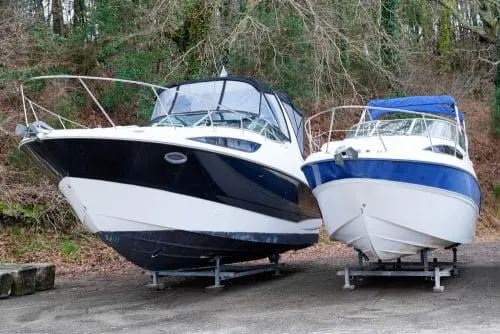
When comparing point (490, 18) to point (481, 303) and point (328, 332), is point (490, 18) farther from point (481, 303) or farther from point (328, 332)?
point (328, 332)

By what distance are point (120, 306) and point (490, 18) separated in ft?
51.7

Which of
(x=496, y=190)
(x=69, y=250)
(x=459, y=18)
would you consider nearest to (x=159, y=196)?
(x=69, y=250)

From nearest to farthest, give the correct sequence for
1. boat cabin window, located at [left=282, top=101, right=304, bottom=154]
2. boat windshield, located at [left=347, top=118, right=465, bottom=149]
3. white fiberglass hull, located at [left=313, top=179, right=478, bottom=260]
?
white fiberglass hull, located at [left=313, top=179, right=478, bottom=260], boat windshield, located at [left=347, top=118, right=465, bottom=149], boat cabin window, located at [left=282, top=101, right=304, bottom=154]

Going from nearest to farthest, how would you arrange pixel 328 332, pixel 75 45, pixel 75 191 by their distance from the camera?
1. pixel 328 332
2. pixel 75 191
3. pixel 75 45

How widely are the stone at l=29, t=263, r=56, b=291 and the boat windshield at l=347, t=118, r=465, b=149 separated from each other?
16.5 feet

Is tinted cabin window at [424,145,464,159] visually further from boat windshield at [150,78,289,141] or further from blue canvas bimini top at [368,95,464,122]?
boat windshield at [150,78,289,141]

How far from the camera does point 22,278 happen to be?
31.2 feet

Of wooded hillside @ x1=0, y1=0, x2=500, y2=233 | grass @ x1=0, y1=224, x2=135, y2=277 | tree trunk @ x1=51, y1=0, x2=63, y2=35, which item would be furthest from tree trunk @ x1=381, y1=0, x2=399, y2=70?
tree trunk @ x1=51, y1=0, x2=63, y2=35

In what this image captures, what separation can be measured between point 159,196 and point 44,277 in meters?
2.98

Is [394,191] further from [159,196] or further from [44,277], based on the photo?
[44,277]

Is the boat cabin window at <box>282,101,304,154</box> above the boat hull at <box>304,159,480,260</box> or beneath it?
above

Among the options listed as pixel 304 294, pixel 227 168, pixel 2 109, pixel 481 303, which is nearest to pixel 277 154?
pixel 227 168

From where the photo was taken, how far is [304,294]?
343 inches

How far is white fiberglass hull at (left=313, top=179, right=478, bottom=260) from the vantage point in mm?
7992
